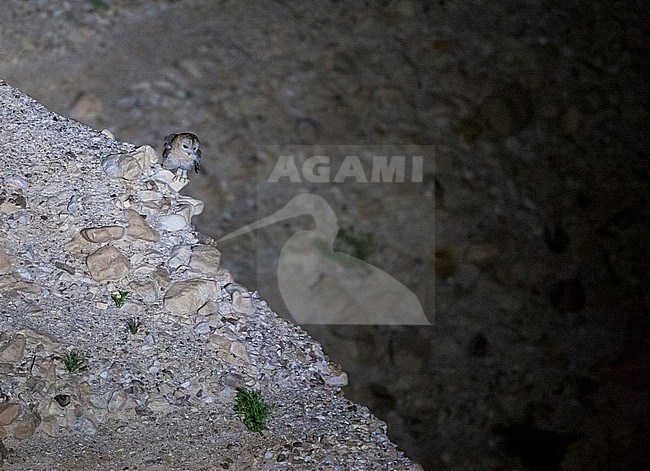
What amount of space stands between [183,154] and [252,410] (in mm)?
606

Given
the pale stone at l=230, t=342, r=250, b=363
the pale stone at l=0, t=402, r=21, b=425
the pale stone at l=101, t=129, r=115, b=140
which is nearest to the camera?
the pale stone at l=0, t=402, r=21, b=425

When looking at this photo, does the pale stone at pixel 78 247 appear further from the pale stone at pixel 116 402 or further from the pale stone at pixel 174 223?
the pale stone at pixel 116 402

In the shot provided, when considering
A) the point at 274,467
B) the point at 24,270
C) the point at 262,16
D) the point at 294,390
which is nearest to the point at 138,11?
the point at 262,16

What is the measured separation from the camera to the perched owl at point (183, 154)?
5.47 ft

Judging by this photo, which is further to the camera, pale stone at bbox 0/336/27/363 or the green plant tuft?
the green plant tuft

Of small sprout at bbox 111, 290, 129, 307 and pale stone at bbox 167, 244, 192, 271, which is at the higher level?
pale stone at bbox 167, 244, 192, 271

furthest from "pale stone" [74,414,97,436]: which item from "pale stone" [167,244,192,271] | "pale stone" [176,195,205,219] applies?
"pale stone" [176,195,205,219]

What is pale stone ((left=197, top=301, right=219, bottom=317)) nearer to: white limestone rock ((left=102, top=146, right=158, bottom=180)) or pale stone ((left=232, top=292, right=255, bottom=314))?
pale stone ((left=232, top=292, right=255, bottom=314))

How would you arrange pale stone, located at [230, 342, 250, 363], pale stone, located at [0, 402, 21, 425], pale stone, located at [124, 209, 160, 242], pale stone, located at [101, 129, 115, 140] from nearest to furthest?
pale stone, located at [0, 402, 21, 425] → pale stone, located at [230, 342, 250, 363] → pale stone, located at [124, 209, 160, 242] → pale stone, located at [101, 129, 115, 140]

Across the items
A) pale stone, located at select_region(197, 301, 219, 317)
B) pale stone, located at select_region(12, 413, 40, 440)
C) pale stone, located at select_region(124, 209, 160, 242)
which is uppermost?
pale stone, located at select_region(124, 209, 160, 242)

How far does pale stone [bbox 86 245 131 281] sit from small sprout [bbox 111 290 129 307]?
0.03 meters

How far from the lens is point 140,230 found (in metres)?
1.62

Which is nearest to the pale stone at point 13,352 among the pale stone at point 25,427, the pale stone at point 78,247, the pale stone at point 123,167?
the pale stone at point 25,427

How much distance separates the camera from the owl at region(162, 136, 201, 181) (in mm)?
1668
